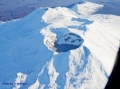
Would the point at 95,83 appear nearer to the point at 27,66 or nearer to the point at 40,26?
the point at 27,66

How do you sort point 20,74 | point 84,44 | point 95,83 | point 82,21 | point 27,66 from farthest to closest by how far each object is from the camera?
point 82,21
point 84,44
point 27,66
point 20,74
point 95,83

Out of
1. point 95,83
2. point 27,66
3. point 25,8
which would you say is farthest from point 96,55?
point 25,8

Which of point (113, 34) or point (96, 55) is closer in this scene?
point (96, 55)

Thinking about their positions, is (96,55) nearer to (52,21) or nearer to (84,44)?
(84,44)

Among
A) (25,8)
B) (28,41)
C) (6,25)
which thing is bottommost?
(25,8)

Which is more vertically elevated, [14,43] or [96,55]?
[96,55]

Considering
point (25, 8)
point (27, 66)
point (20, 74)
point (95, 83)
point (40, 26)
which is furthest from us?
point (25, 8)

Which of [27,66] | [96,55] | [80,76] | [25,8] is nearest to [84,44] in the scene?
[96,55]
